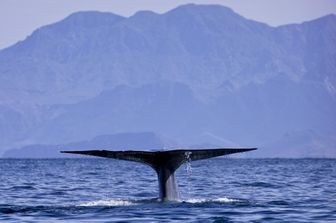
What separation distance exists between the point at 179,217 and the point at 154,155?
2145 mm

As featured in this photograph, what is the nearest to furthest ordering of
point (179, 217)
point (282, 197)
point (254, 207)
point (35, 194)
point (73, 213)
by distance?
point (179, 217) → point (73, 213) → point (254, 207) → point (282, 197) → point (35, 194)

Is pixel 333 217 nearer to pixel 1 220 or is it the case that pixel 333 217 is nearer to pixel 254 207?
pixel 254 207

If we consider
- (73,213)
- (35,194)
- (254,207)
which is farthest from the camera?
(35,194)

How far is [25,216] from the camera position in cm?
1859

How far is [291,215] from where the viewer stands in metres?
18.5

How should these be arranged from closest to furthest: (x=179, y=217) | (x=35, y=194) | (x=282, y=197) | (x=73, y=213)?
1. (x=179, y=217)
2. (x=73, y=213)
3. (x=282, y=197)
4. (x=35, y=194)

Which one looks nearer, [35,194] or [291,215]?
[291,215]

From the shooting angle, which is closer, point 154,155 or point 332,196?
point 154,155

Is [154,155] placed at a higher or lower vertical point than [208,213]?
higher

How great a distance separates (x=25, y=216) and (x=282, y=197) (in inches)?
376

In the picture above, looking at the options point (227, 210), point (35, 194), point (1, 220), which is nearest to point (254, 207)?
point (227, 210)

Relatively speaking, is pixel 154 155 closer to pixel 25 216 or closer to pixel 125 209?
pixel 125 209

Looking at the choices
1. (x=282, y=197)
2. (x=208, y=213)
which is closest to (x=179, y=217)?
(x=208, y=213)

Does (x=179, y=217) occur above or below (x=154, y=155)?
below
